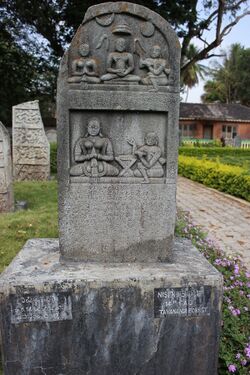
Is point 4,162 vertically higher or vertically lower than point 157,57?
lower

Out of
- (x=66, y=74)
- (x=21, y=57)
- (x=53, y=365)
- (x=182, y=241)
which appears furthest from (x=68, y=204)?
(x=21, y=57)

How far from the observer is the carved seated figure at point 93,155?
2365 millimetres

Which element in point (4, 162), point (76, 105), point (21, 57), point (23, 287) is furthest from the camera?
point (21, 57)

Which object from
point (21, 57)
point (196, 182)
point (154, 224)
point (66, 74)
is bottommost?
point (196, 182)

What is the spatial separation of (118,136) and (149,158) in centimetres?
26

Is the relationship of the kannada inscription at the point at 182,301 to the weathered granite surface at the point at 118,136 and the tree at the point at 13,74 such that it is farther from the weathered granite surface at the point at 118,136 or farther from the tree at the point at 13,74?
the tree at the point at 13,74

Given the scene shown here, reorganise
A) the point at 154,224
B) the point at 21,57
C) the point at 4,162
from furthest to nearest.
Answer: the point at 21,57
the point at 4,162
the point at 154,224

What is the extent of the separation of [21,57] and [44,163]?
7615 millimetres

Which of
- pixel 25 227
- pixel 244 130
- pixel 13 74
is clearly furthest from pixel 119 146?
pixel 244 130

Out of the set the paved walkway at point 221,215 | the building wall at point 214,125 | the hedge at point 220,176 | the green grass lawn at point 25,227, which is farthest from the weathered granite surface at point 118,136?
the building wall at point 214,125

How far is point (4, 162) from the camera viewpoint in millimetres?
6668

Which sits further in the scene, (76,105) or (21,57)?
(21,57)

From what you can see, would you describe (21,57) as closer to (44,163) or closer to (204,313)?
(44,163)

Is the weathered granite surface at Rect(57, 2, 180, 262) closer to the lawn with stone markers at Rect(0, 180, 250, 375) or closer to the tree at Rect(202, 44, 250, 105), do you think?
the lawn with stone markers at Rect(0, 180, 250, 375)
